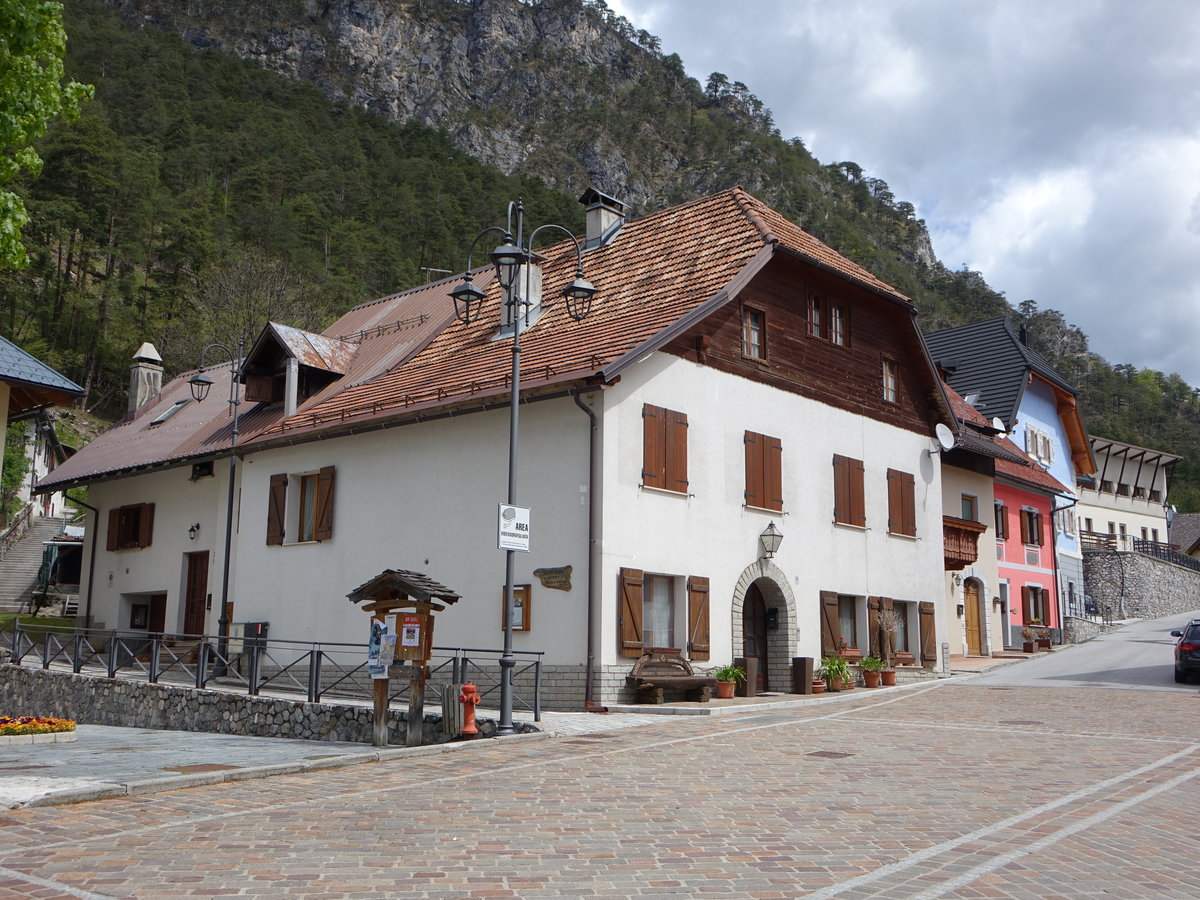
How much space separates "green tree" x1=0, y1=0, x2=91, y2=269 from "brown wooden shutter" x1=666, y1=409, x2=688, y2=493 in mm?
10535

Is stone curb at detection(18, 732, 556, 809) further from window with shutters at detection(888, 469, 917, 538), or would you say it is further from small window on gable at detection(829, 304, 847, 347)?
window with shutters at detection(888, 469, 917, 538)

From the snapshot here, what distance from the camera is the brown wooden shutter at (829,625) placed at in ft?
74.4

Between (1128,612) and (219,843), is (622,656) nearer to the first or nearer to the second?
(219,843)

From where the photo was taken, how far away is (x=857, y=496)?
24.2 metres

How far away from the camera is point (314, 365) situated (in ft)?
84.7

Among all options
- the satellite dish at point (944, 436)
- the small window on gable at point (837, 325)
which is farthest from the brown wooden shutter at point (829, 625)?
the satellite dish at point (944, 436)

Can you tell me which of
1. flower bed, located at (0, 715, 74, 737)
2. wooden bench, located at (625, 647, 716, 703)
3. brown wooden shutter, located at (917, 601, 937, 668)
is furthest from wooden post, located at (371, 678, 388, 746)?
brown wooden shutter, located at (917, 601, 937, 668)

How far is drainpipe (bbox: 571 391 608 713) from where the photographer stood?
17.8 m

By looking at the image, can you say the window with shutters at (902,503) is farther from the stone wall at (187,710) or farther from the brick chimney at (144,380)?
the brick chimney at (144,380)

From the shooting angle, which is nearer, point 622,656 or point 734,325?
point 622,656

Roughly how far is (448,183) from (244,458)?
63807 mm

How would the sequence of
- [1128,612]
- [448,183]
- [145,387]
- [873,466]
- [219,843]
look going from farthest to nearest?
[448,183]
[1128,612]
[145,387]
[873,466]
[219,843]

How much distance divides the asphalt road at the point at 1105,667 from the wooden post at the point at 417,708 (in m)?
13.8

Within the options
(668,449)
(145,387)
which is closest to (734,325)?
(668,449)
